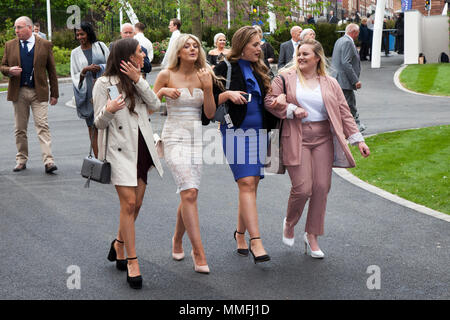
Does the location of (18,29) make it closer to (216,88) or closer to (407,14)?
(216,88)

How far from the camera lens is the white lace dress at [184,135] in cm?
562

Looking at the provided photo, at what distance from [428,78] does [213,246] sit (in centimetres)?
1937

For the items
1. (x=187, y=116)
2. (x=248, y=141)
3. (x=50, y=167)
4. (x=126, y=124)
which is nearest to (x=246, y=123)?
(x=248, y=141)

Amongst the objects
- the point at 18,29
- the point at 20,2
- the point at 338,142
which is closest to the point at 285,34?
the point at 20,2

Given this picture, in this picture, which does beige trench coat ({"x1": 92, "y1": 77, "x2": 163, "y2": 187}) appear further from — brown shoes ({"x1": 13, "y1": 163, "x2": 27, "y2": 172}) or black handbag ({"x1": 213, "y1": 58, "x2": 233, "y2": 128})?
brown shoes ({"x1": 13, "y1": 163, "x2": 27, "y2": 172})

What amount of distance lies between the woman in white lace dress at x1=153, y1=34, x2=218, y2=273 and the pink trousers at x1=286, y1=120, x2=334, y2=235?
2.67 feet

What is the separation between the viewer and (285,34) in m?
39.8

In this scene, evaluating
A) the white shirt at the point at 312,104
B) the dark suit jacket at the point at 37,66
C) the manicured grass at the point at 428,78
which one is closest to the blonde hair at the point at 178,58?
the white shirt at the point at 312,104

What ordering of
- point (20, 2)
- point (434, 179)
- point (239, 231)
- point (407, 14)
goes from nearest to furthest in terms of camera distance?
point (239, 231) → point (434, 179) → point (407, 14) → point (20, 2)

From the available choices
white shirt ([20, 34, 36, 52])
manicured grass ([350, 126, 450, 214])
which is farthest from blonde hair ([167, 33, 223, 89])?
white shirt ([20, 34, 36, 52])

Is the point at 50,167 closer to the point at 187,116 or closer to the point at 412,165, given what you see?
the point at 187,116

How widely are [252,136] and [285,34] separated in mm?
34759

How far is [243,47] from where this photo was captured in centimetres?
591
